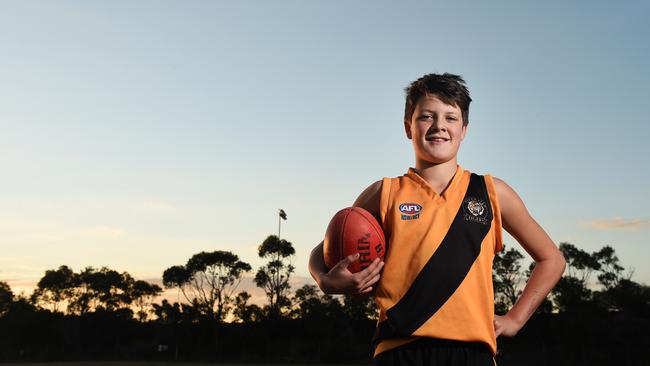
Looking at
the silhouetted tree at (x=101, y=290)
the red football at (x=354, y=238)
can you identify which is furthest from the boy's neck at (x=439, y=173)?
the silhouetted tree at (x=101, y=290)

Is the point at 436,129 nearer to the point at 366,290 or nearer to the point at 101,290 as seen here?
the point at 366,290

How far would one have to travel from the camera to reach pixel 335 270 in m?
3.18

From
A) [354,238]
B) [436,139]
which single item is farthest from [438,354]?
[436,139]

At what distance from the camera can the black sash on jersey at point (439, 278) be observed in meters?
3.04

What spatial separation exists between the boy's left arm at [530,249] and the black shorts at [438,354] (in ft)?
1.14

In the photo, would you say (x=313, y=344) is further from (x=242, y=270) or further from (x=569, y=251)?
(x=569, y=251)

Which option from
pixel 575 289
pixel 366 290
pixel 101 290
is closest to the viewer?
pixel 366 290

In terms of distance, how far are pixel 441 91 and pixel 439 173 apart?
42 cm

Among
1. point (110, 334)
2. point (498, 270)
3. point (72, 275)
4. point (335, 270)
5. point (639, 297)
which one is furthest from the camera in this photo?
point (72, 275)

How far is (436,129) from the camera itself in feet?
11.0

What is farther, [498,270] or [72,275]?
[72,275]

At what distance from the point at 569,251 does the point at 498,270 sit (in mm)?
6420

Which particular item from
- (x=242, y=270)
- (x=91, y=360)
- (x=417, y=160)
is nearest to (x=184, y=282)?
(x=242, y=270)

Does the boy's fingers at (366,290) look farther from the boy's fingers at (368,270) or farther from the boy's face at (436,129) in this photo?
the boy's face at (436,129)
